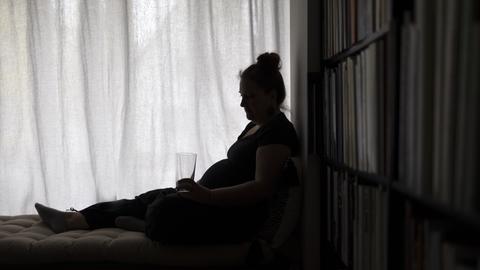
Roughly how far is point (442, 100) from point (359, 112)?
500 millimetres

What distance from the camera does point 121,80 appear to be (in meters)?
2.55

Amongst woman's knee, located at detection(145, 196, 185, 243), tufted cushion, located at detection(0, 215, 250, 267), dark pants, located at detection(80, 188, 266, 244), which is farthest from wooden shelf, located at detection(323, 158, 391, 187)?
woman's knee, located at detection(145, 196, 185, 243)

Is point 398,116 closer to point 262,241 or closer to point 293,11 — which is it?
point 262,241

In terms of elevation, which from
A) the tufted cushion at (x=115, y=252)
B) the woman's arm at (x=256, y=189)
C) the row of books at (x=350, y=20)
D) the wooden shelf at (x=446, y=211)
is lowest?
the tufted cushion at (x=115, y=252)

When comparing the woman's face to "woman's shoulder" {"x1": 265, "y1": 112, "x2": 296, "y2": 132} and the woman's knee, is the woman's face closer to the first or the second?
"woman's shoulder" {"x1": 265, "y1": 112, "x2": 296, "y2": 132}

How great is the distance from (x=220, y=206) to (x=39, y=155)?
149 cm

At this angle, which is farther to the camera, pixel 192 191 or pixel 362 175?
pixel 192 191

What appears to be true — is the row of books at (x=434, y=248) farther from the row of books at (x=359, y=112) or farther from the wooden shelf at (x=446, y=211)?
the row of books at (x=359, y=112)

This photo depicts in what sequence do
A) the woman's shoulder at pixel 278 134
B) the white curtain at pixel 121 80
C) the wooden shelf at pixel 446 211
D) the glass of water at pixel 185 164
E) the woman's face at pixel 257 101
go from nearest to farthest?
the wooden shelf at pixel 446 211, the glass of water at pixel 185 164, the woman's shoulder at pixel 278 134, the woman's face at pixel 257 101, the white curtain at pixel 121 80

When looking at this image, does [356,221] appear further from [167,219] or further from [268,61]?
[268,61]

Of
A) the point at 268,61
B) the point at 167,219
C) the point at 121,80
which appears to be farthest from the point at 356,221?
the point at 121,80

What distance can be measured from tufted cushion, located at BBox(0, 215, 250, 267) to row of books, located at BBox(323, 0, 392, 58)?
82cm

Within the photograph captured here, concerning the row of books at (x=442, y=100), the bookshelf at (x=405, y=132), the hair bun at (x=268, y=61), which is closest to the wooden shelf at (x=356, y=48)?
the bookshelf at (x=405, y=132)

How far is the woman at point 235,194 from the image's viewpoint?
158cm
